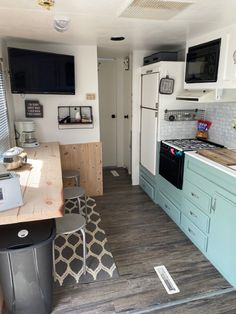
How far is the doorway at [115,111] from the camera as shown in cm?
456

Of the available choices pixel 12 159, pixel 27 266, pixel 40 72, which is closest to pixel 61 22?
pixel 40 72

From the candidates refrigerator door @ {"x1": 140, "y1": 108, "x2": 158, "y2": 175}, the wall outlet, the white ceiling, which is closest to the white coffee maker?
the wall outlet

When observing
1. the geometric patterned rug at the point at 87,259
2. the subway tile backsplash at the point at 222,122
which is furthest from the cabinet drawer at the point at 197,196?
the geometric patterned rug at the point at 87,259

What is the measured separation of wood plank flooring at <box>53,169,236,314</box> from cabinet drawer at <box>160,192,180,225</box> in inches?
2.9

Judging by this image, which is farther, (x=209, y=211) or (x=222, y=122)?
(x=222, y=122)

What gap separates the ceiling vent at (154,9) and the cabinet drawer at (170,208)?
2.02 m

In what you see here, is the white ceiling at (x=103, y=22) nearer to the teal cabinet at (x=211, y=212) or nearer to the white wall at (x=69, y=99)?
the white wall at (x=69, y=99)

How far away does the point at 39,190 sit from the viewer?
1804mm

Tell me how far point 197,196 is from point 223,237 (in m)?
0.47

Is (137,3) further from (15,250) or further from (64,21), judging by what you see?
(15,250)

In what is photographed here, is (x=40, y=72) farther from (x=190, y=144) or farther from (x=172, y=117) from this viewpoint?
(x=190, y=144)

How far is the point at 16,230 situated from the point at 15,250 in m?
0.17

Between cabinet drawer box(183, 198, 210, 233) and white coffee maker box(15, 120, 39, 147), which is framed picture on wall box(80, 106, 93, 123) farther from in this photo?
cabinet drawer box(183, 198, 210, 233)

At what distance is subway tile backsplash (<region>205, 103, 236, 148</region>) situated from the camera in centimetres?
276
